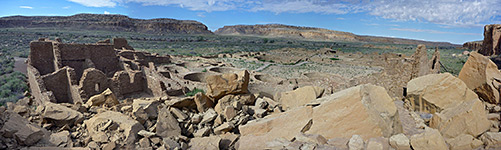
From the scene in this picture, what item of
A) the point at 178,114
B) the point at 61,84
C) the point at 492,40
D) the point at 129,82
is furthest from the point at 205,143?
the point at 492,40

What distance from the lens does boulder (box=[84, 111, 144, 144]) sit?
496 centimetres

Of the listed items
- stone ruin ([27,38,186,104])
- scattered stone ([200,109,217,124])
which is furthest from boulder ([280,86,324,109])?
stone ruin ([27,38,186,104])

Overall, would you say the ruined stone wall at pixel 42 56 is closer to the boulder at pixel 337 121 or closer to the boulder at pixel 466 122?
the boulder at pixel 337 121

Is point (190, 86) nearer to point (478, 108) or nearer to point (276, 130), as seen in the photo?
point (276, 130)

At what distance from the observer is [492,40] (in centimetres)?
3469

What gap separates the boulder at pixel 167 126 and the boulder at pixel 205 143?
0.42m

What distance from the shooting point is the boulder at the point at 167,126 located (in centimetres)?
520

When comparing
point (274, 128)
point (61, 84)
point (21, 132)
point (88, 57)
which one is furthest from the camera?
point (88, 57)

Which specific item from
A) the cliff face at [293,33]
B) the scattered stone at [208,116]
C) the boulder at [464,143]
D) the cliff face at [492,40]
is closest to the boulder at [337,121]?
the scattered stone at [208,116]

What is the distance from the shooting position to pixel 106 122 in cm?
520

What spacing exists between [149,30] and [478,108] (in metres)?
124

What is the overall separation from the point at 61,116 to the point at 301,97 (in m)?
5.71

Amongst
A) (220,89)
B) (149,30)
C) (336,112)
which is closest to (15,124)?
(220,89)

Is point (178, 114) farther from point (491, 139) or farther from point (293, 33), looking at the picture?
point (293, 33)
